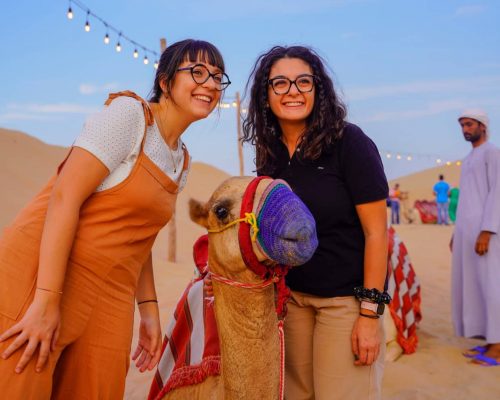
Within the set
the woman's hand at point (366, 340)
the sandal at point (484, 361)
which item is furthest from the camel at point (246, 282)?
the sandal at point (484, 361)

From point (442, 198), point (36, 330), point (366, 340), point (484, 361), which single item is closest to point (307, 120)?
point (366, 340)

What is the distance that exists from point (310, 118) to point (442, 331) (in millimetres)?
5150

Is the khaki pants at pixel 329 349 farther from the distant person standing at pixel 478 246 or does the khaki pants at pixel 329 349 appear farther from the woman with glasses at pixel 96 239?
the distant person standing at pixel 478 246

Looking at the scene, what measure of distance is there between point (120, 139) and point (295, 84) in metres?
0.87

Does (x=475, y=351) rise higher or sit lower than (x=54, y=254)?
lower

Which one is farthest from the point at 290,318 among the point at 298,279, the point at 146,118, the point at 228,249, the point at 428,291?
the point at 428,291

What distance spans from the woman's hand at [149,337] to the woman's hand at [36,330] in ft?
2.60

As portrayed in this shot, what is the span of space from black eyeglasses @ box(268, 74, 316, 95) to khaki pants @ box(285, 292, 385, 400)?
3.00 feet

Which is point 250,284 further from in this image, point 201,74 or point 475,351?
point 475,351

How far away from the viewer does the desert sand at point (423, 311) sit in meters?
4.86

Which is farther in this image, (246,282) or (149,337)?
(149,337)

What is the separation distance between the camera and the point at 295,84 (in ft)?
7.89

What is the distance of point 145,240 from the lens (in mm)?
2168

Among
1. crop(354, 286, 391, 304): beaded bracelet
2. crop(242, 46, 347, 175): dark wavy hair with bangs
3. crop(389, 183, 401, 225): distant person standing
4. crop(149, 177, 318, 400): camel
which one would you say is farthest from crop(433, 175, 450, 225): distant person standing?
crop(149, 177, 318, 400): camel
